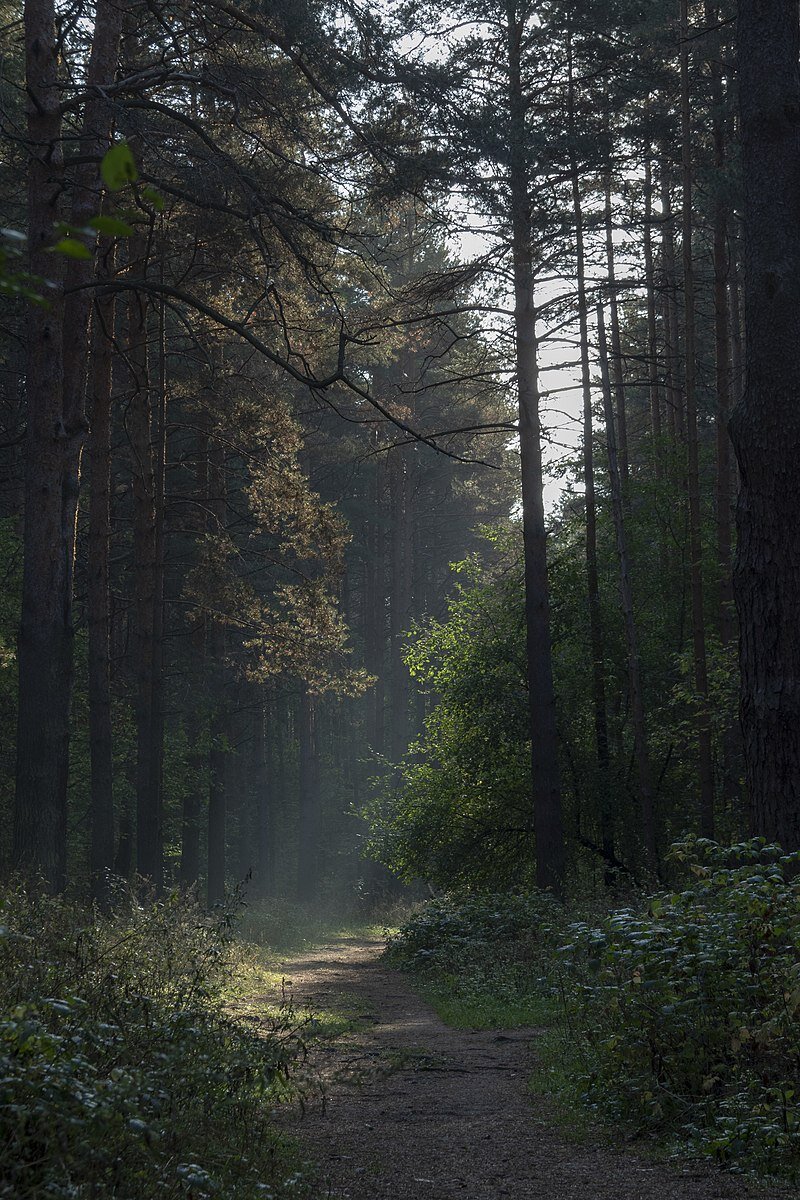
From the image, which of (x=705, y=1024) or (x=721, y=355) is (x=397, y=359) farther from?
(x=705, y=1024)

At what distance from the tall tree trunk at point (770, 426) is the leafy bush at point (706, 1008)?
128 centimetres

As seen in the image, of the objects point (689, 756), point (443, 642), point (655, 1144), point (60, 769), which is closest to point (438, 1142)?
point (655, 1144)

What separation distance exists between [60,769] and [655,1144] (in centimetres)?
769

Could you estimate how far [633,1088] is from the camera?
248 inches

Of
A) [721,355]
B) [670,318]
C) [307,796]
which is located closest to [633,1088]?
[721,355]

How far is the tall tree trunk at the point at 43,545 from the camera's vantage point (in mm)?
10883

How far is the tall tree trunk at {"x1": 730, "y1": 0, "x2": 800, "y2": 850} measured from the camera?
25.2 ft

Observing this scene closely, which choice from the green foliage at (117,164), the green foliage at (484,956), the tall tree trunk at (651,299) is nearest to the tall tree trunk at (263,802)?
the tall tree trunk at (651,299)

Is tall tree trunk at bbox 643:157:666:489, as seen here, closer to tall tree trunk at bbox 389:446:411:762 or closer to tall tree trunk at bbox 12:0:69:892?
tall tree trunk at bbox 12:0:69:892

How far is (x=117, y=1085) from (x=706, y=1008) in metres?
3.58

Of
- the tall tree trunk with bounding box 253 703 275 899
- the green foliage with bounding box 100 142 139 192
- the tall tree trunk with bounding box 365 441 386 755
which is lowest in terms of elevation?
the tall tree trunk with bounding box 253 703 275 899

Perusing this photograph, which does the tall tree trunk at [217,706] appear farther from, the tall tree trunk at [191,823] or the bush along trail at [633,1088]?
the bush along trail at [633,1088]

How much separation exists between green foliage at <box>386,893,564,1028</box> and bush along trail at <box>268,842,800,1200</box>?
2.53 metres

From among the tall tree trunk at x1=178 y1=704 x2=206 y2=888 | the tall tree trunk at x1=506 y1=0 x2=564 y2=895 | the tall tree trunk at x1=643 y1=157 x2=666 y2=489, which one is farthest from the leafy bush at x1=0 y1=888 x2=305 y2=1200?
the tall tree trunk at x1=178 y1=704 x2=206 y2=888
